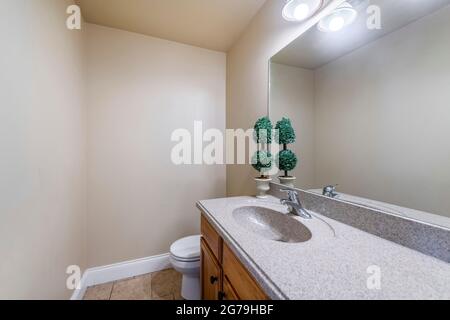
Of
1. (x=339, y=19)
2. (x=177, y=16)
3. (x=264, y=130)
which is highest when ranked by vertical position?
(x=177, y=16)

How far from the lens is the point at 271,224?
1.10 metres

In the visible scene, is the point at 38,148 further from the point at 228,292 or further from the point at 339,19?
the point at 339,19

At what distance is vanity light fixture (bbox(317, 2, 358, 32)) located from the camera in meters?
0.93

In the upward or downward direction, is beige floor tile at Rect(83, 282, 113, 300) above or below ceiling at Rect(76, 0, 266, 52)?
below

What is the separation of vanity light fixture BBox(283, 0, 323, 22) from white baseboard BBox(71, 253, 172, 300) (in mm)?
2317

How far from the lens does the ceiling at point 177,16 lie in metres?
1.48

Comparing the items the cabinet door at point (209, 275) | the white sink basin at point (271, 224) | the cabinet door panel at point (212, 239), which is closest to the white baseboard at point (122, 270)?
the cabinet door at point (209, 275)

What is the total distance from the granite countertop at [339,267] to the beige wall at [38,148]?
0.89m

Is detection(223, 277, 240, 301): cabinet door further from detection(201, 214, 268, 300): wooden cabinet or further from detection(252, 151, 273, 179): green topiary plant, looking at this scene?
detection(252, 151, 273, 179): green topiary plant

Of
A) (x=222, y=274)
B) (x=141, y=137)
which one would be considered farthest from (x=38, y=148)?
(x=222, y=274)

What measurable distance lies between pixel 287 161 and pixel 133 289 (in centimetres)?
173

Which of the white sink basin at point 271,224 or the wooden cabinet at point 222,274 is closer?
the wooden cabinet at point 222,274

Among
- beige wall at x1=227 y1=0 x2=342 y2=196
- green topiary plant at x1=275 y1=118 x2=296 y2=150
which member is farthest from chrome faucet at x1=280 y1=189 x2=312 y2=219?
beige wall at x1=227 y1=0 x2=342 y2=196

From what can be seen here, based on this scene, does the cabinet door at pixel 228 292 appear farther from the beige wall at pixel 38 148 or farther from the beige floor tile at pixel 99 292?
the beige floor tile at pixel 99 292
